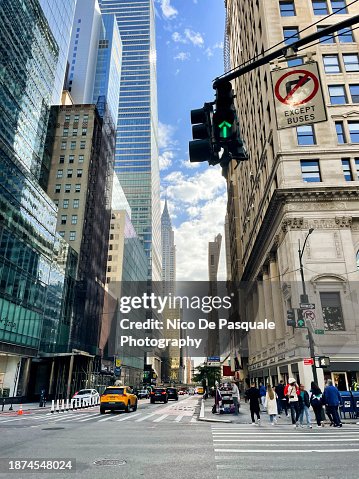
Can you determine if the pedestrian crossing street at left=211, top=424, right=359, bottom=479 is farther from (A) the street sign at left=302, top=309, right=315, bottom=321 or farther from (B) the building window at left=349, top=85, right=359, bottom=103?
(B) the building window at left=349, top=85, right=359, bottom=103

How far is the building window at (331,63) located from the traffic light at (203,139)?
38471mm

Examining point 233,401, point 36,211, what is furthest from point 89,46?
point 233,401

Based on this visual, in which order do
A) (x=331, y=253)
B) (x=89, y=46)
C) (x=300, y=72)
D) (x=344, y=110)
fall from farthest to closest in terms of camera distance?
(x=89, y=46) → (x=344, y=110) → (x=331, y=253) → (x=300, y=72)

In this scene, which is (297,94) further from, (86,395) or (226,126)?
(86,395)

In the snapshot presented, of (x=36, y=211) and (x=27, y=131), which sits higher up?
(x=27, y=131)

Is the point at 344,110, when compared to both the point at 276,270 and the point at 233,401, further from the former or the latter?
the point at 233,401

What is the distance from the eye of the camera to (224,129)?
265 inches

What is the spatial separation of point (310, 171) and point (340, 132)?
18.2ft

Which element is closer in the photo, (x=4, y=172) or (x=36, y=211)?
(x=4, y=172)

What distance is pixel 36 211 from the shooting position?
48.4 meters

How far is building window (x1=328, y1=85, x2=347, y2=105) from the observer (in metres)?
37.9

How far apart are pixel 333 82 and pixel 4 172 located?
35949mm

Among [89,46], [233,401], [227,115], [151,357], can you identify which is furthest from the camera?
[151,357]

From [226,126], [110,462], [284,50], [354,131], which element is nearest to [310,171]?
[354,131]
